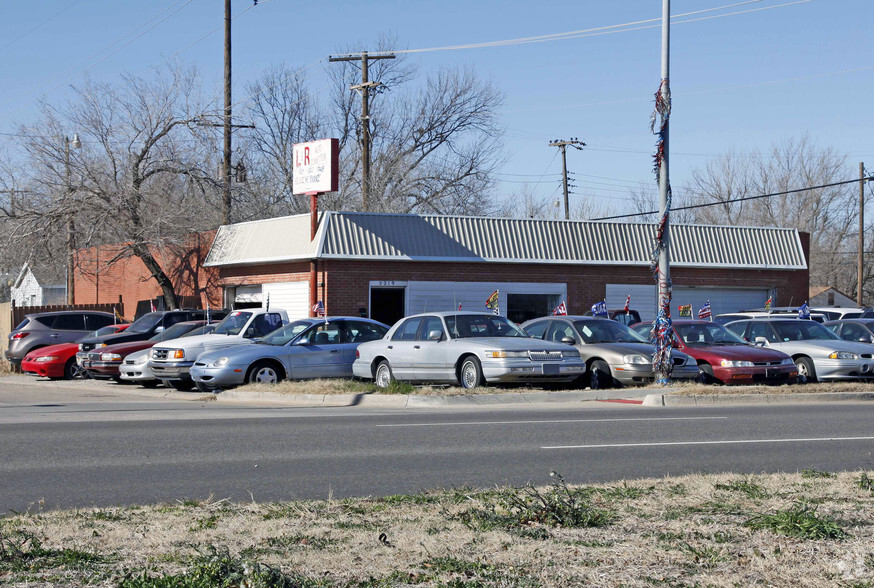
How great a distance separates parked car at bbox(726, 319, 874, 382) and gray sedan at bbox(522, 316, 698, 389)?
2628mm

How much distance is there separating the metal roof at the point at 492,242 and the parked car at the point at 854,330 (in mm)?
11560

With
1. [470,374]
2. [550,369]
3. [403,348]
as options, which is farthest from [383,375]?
[550,369]

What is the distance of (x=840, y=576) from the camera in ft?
16.7

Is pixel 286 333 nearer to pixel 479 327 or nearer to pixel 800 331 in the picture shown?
pixel 479 327

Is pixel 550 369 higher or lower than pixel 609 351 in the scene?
lower

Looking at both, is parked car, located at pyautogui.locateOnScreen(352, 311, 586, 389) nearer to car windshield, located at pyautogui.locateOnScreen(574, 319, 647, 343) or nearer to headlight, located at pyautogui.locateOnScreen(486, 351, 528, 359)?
headlight, located at pyautogui.locateOnScreen(486, 351, 528, 359)

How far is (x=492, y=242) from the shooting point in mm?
32844

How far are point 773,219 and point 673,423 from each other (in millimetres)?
47262

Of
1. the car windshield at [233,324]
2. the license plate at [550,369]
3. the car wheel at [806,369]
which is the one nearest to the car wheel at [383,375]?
the license plate at [550,369]

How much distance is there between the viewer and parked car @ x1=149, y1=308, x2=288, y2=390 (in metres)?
20.9

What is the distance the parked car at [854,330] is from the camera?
22.7 metres

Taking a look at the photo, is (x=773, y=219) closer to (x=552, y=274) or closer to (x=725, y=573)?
(x=552, y=274)

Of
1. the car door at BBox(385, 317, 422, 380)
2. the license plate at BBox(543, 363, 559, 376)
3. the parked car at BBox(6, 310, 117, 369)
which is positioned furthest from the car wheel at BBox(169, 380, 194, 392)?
the license plate at BBox(543, 363, 559, 376)

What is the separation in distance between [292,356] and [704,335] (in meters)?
8.47
